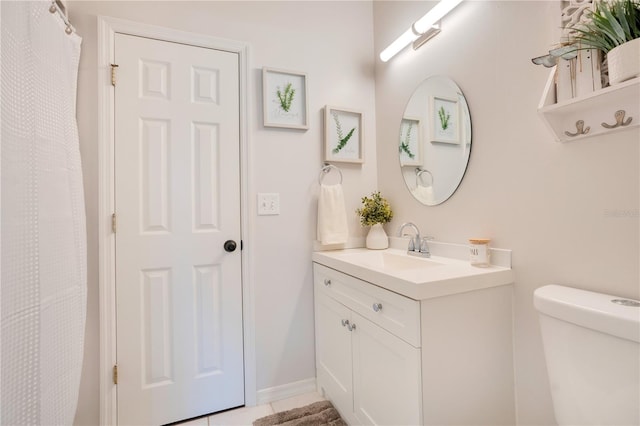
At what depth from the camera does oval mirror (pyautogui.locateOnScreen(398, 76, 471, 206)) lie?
1.39m

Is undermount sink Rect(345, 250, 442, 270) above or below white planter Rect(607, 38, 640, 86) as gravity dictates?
below

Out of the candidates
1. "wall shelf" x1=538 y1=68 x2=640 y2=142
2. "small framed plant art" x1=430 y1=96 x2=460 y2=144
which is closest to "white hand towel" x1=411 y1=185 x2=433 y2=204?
"small framed plant art" x1=430 y1=96 x2=460 y2=144

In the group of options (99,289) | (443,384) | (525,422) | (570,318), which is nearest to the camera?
(570,318)

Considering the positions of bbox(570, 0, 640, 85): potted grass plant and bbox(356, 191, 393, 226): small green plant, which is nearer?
bbox(570, 0, 640, 85): potted grass plant

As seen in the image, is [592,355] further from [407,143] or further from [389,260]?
[407,143]

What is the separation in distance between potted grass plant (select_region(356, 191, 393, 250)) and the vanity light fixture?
0.89 m

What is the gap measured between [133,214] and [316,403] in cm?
138

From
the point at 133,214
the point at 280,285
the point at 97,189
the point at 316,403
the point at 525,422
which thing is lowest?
the point at 316,403

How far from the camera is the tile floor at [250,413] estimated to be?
5.01 ft

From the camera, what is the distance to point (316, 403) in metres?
1.62

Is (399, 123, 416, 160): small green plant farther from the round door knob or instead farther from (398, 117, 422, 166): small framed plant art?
the round door knob

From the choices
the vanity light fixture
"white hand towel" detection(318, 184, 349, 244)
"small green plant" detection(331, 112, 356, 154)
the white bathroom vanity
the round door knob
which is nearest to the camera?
the white bathroom vanity

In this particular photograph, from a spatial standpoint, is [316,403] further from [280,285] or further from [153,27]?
[153,27]

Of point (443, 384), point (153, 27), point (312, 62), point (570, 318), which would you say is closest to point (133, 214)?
point (153, 27)
